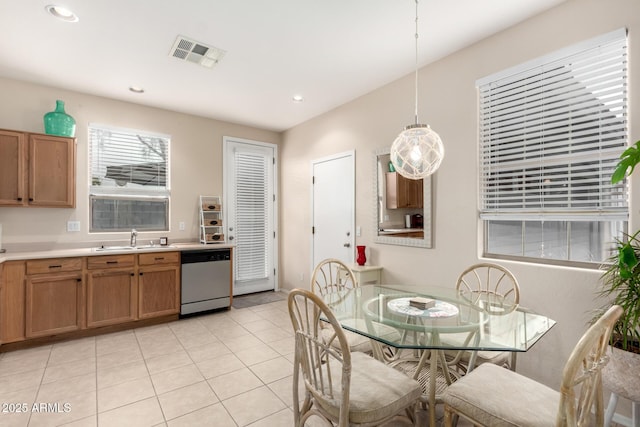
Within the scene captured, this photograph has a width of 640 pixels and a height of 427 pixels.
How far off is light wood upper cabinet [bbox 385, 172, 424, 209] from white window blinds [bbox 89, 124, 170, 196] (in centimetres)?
317

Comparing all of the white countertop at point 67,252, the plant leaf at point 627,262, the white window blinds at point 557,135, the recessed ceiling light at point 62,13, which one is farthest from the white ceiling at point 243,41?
the white countertop at point 67,252

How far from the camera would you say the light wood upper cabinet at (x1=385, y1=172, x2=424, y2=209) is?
3359 mm

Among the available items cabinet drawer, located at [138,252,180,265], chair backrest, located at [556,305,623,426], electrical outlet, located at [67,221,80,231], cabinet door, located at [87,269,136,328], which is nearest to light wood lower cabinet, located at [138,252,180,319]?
cabinet drawer, located at [138,252,180,265]

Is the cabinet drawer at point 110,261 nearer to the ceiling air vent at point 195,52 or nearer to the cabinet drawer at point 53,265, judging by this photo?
the cabinet drawer at point 53,265

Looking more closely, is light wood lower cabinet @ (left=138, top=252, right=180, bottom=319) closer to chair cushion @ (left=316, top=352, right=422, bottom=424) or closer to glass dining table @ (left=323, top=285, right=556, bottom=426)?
glass dining table @ (left=323, top=285, right=556, bottom=426)

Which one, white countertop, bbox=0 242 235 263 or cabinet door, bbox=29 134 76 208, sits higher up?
Result: cabinet door, bbox=29 134 76 208

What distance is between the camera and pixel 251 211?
5.27 meters

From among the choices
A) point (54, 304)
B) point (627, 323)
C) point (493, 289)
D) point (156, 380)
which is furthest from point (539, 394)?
point (54, 304)

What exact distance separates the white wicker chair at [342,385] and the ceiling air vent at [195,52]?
2468mm

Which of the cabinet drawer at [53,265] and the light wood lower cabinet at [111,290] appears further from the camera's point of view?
the light wood lower cabinet at [111,290]

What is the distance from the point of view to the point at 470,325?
172 centimetres

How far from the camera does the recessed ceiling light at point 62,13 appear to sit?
2.29 metres

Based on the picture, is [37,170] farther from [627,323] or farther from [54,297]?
[627,323]

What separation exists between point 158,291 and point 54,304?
0.98 metres
